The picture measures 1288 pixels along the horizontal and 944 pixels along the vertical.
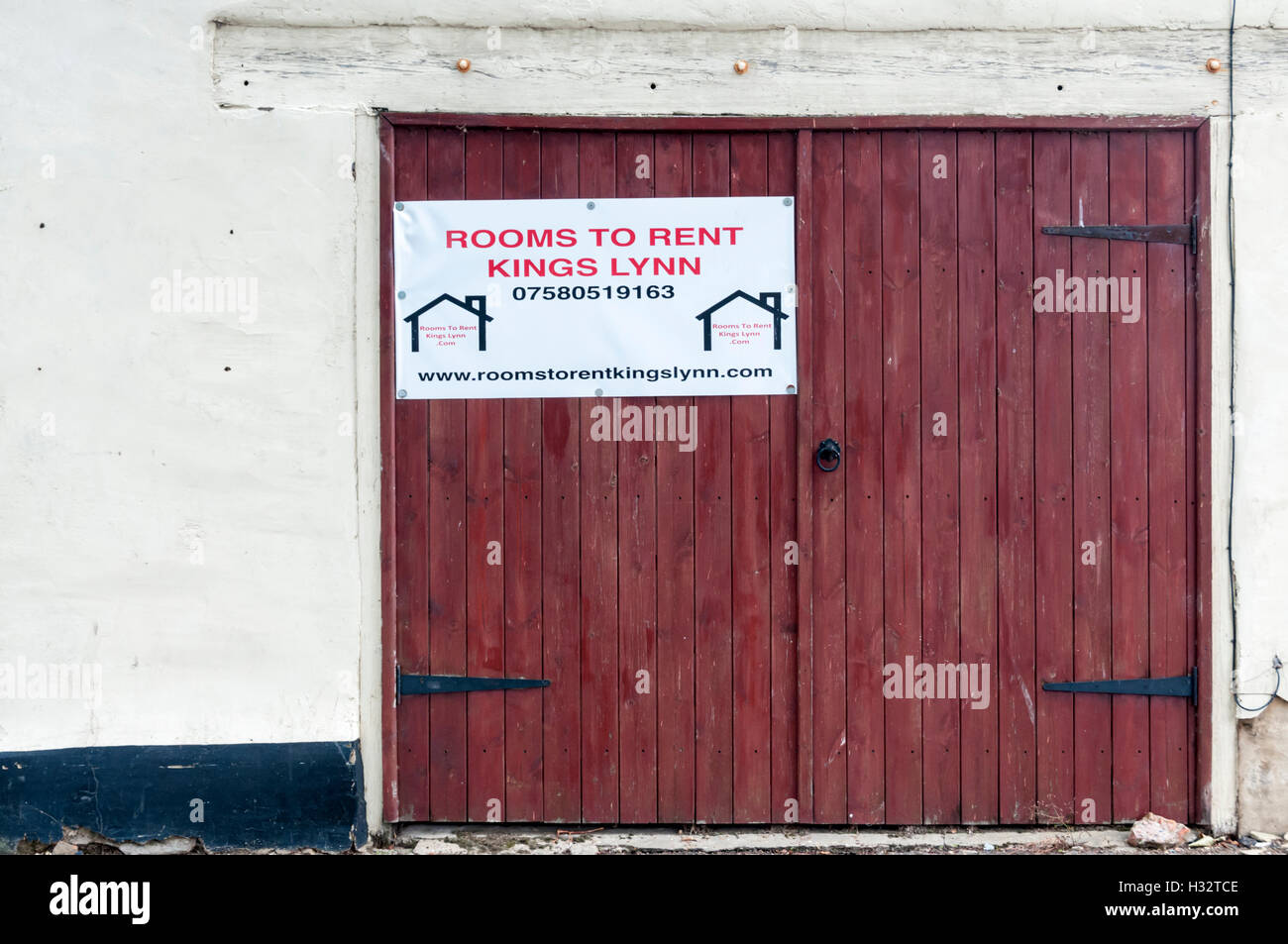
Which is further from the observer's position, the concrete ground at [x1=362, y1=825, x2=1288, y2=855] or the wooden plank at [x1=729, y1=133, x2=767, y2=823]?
the wooden plank at [x1=729, y1=133, x2=767, y2=823]

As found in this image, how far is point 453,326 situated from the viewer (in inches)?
154

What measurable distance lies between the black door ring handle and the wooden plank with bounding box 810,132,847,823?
0.03m

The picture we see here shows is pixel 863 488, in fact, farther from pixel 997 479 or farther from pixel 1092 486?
pixel 1092 486

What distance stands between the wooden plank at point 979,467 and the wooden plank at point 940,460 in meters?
0.03

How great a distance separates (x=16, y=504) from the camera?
3.83 m

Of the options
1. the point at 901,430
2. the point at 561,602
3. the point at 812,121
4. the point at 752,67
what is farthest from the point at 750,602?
the point at 752,67

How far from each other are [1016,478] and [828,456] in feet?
2.36

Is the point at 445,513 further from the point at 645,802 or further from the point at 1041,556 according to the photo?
the point at 1041,556

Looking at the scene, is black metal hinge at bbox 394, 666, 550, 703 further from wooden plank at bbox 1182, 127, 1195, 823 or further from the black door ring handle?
wooden plank at bbox 1182, 127, 1195, 823

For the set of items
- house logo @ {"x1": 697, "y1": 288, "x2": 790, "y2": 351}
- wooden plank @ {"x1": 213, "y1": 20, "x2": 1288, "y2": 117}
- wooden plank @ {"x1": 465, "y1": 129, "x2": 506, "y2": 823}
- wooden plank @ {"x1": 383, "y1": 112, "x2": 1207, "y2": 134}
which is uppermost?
wooden plank @ {"x1": 213, "y1": 20, "x2": 1288, "y2": 117}

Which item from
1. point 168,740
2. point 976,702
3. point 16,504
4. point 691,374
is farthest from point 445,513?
point 976,702

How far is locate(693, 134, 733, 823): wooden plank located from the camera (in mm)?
3932

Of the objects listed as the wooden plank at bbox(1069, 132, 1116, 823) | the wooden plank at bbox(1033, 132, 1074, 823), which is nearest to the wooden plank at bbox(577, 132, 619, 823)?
the wooden plank at bbox(1033, 132, 1074, 823)

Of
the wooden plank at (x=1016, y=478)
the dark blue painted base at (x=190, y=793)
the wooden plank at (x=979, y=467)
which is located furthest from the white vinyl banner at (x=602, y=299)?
the dark blue painted base at (x=190, y=793)
